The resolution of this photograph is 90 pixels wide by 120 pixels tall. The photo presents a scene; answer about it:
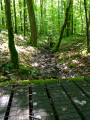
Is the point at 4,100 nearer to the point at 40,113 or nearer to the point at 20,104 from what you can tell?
the point at 20,104

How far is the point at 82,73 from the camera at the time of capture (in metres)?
5.51

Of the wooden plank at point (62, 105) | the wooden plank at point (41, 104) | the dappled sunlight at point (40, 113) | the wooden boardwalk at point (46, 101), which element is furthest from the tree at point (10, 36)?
the dappled sunlight at point (40, 113)

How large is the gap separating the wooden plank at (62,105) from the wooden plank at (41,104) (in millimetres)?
162

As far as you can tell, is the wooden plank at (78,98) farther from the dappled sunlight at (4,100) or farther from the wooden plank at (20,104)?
the dappled sunlight at (4,100)

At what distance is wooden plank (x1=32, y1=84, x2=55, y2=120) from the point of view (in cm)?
226

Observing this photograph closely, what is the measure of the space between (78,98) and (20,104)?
1.43 m

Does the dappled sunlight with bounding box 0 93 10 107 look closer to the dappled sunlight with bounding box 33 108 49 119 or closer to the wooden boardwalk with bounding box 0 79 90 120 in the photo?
the wooden boardwalk with bounding box 0 79 90 120

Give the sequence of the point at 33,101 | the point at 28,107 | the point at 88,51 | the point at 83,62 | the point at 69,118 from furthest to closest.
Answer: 1. the point at 88,51
2. the point at 83,62
3. the point at 33,101
4. the point at 28,107
5. the point at 69,118

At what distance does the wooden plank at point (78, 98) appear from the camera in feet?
7.72

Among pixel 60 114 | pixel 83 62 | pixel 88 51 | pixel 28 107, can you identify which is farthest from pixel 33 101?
pixel 88 51

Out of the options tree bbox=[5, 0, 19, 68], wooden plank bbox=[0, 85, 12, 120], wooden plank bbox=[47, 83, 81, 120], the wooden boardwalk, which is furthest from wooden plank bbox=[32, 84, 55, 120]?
tree bbox=[5, 0, 19, 68]

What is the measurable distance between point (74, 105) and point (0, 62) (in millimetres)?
4162

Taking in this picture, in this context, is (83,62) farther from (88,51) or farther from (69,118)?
(69,118)

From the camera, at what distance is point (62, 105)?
2570mm
